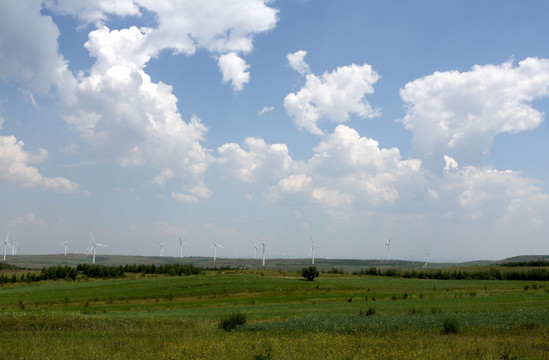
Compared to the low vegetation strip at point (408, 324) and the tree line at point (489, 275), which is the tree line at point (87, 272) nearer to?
the tree line at point (489, 275)

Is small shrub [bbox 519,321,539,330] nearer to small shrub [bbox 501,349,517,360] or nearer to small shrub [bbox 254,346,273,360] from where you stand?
small shrub [bbox 501,349,517,360]

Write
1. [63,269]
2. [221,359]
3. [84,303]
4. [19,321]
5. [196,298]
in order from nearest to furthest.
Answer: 1. [221,359]
2. [19,321]
3. [84,303]
4. [196,298]
5. [63,269]

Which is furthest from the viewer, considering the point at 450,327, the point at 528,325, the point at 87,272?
the point at 87,272

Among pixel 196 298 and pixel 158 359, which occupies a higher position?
pixel 158 359

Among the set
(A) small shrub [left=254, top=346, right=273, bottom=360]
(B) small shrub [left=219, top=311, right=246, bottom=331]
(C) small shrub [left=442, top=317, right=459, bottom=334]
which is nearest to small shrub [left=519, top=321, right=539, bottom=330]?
(C) small shrub [left=442, top=317, right=459, bottom=334]

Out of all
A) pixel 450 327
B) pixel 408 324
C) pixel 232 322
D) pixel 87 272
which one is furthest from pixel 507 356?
pixel 87 272

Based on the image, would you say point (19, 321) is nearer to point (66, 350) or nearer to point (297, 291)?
point (66, 350)

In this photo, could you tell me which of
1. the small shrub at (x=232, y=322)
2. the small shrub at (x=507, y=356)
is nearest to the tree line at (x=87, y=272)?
the small shrub at (x=232, y=322)

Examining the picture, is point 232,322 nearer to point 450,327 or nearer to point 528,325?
point 450,327

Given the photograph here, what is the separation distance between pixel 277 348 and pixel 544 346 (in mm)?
11252

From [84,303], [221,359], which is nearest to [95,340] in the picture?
[221,359]

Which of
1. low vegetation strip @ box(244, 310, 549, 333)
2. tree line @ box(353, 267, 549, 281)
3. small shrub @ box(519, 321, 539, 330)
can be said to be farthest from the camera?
tree line @ box(353, 267, 549, 281)

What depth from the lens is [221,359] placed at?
50.9 feet

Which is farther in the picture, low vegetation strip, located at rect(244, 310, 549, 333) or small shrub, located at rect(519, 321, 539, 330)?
low vegetation strip, located at rect(244, 310, 549, 333)
